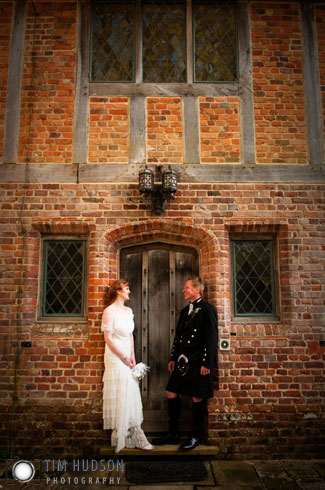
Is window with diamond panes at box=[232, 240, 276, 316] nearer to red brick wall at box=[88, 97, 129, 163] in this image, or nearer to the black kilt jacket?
the black kilt jacket

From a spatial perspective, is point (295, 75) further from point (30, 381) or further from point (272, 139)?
point (30, 381)

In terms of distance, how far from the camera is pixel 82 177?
5.13 m

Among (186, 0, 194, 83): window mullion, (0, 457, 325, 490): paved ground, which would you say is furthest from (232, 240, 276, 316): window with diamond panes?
(186, 0, 194, 83): window mullion

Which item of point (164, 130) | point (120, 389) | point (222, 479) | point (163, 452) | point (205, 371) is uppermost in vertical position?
point (164, 130)

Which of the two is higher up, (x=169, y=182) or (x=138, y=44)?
(x=138, y=44)

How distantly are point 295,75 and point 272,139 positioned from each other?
1033 mm

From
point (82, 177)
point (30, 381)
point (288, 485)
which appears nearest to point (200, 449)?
point (288, 485)

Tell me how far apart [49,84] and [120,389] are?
4249 mm

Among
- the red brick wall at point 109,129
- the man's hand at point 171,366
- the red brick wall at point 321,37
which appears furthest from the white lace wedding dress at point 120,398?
the red brick wall at point 321,37

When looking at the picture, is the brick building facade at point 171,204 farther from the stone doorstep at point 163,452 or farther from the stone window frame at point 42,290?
the stone doorstep at point 163,452

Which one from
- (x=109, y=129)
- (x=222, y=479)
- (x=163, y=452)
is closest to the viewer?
(x=222, y=479)

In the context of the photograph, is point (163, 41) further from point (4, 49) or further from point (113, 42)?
point (4, 49)

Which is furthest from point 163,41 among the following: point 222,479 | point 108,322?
point 222,479

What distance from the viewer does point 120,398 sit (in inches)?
174
